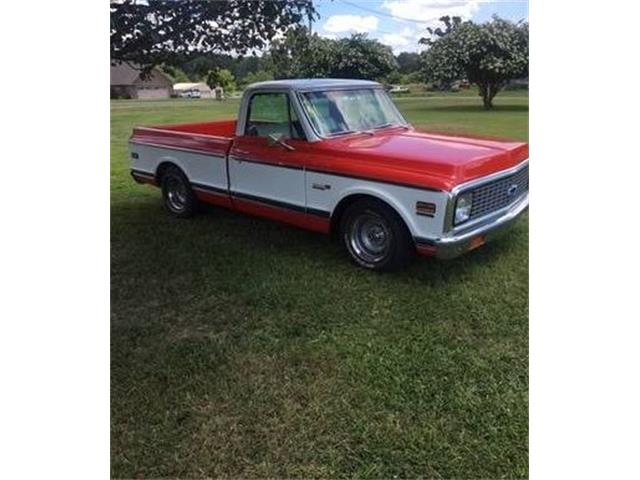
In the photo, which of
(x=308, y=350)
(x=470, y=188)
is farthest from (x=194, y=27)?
(x=308, y=350)

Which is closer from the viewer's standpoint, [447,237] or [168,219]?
[447,237]

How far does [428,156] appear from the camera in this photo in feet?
9.71

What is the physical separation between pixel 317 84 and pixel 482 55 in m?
1.02

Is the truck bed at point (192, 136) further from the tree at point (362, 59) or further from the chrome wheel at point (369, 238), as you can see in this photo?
the chrome wheel at point (369, 238)

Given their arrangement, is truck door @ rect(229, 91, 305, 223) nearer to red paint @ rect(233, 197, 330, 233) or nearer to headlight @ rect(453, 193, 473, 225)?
red paint @ rect(233, 197, 330, 233)

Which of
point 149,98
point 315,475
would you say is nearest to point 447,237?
point 315,475

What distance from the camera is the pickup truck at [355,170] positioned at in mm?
2893

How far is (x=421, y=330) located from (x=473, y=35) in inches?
58.6

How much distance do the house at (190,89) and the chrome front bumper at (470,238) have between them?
1.56 meters

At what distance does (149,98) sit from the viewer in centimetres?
319

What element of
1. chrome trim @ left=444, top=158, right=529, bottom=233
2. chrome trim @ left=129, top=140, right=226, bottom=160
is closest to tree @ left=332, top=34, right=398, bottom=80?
chrome trim @ left=444, top=158, right=529, bottom=233

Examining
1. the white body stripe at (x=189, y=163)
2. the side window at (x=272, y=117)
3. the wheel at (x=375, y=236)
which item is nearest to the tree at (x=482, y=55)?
the wheel at (x=375, y=236)
